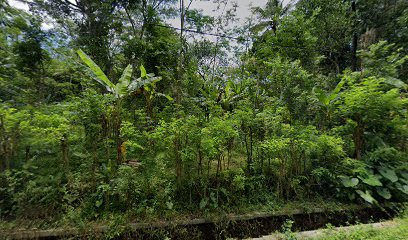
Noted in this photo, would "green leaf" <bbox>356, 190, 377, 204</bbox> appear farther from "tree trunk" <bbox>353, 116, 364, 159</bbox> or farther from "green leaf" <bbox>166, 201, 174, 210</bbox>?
"green leaf" <bbox>166, 201, 174, 210</bbox>

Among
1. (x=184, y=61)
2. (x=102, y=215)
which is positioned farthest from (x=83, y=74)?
(x=102, y=215)

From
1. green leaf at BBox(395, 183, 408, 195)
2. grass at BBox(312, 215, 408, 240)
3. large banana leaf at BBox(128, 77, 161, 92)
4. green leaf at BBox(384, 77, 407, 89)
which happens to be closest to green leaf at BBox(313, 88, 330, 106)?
green leaf at BBox(384, 77, 407, 89)

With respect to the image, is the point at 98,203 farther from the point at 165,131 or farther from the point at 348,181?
the point at 348,181

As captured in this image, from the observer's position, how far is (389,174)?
139 inches

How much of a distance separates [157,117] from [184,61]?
2.43 metres

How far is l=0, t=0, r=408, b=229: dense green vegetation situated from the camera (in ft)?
9.25

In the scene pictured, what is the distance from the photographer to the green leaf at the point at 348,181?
3.36m

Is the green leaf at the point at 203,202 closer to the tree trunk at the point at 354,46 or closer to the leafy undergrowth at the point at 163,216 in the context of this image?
the leafy undergrowth at the point at 163,216

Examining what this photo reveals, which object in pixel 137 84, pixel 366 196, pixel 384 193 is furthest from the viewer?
pixel 137 84

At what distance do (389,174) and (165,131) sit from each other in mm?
4089

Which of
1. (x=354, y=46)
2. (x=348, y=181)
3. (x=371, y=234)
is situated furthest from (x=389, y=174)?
(x=354, y=46)

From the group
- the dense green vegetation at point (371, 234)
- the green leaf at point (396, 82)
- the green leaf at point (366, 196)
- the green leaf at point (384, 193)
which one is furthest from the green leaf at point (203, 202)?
the green leaf at point (396, 82)

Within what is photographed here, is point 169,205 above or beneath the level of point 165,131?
beneath

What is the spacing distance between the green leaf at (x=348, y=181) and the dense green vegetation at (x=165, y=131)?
2 cm
